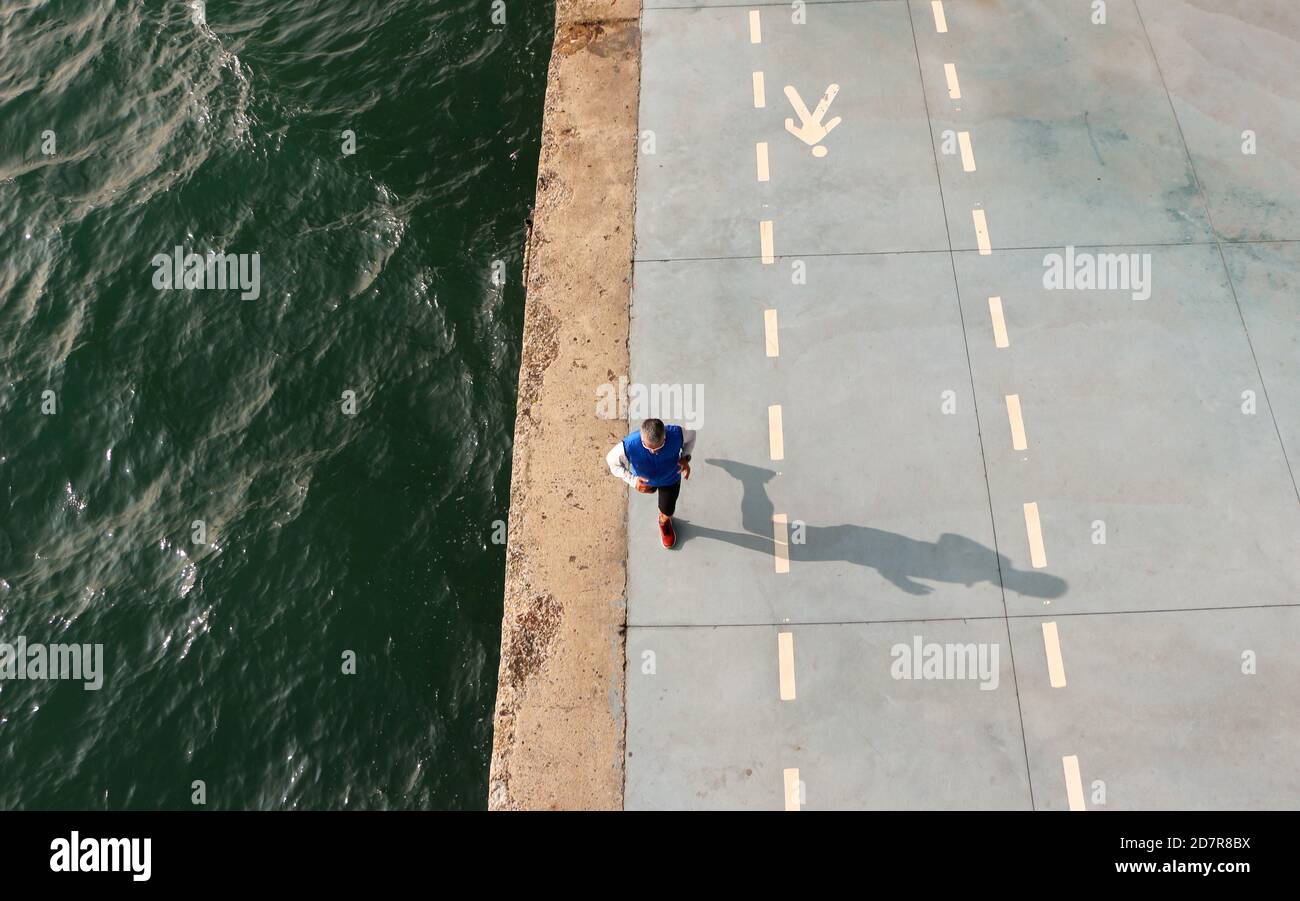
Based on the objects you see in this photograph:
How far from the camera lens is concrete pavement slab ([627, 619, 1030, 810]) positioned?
7.83 metres

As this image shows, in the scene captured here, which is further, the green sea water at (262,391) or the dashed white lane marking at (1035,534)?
the green sea water at (262,391)

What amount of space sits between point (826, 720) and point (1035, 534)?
8.50 feet

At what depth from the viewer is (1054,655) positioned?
827 cm

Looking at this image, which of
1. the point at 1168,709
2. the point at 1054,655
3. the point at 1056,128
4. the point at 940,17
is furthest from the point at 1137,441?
the point at 940,17

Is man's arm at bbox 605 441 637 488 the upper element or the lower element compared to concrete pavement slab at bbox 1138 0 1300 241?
lower

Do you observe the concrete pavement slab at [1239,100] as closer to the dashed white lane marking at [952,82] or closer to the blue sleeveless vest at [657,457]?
the dashed white lane marking at [952,82]

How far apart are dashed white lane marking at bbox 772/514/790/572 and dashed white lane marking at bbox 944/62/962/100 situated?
5.65 m

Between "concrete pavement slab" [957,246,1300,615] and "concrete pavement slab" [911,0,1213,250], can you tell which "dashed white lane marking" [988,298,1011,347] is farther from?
"concrete pavement slab" [911,0,1213,250]

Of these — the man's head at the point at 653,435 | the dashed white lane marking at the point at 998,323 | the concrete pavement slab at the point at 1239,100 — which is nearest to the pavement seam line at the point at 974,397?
the dashed white lane marking at the point at 998,323

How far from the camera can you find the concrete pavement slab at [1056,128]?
33.7 feet

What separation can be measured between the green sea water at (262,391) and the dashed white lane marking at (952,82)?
17.3ft

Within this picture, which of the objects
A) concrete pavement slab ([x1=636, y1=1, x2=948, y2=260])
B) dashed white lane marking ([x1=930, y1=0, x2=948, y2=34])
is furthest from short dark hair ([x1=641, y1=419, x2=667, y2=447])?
dashed white lane marking ([x1=930, y1=0, x2=948, y2=34])

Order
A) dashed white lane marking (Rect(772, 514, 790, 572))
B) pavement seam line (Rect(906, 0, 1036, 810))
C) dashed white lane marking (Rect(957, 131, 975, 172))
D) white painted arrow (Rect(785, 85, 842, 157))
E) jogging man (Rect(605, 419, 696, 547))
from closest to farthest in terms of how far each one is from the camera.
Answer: jogging man (Rect(605, 419, 696, 547)) < pavement seam line (Rect(906, 0, 1036, 810)) < dashed white lane marking (Rect(772, 514, 790, 572)) < dashed white lane marking (Rect(957, 131, 975, 172)) < white painted arrow (Rect(785, 85, 842, 157))

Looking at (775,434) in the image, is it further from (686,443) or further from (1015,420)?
(1015,420)
